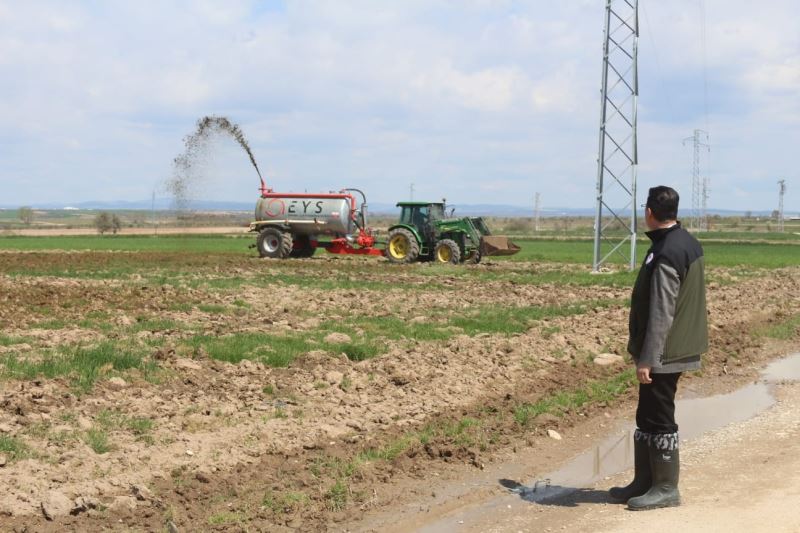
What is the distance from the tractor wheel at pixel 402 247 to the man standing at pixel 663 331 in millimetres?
25372

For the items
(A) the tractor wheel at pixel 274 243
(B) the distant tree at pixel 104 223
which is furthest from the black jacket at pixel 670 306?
(B) the distant tree at pixel 104 223

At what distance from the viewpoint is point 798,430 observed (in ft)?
31.5

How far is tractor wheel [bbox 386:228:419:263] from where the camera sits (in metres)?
32.4

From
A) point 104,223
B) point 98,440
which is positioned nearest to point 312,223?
point 98,440

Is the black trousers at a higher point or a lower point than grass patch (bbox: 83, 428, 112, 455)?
higher

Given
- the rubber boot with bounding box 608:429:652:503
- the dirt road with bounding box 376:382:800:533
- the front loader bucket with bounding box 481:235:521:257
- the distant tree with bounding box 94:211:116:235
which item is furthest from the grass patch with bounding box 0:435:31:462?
the distant tree with bounding box 94:211:116:235

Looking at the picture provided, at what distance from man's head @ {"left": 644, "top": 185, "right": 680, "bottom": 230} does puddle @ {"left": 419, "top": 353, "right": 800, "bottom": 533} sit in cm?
223

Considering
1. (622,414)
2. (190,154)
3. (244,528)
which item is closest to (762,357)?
(622,414)

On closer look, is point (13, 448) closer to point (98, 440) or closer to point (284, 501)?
point (98, 440)

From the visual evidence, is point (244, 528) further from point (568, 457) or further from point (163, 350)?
point (163, 350)

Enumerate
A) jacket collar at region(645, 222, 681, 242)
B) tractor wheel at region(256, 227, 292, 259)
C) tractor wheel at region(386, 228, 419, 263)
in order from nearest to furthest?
jacket collar at region(645, 222, 681, 242) < tractor wheel at region(386, 228, 419, 263) < tractor wheel at region(256, 227, 292, 259)

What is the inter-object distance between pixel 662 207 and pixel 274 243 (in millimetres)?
29107

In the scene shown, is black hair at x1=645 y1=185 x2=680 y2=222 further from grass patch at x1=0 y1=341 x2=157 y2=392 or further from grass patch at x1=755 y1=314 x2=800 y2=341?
grass patch at x1=755 y1=314 x2=800 y2=341

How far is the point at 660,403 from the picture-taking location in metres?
7.01
